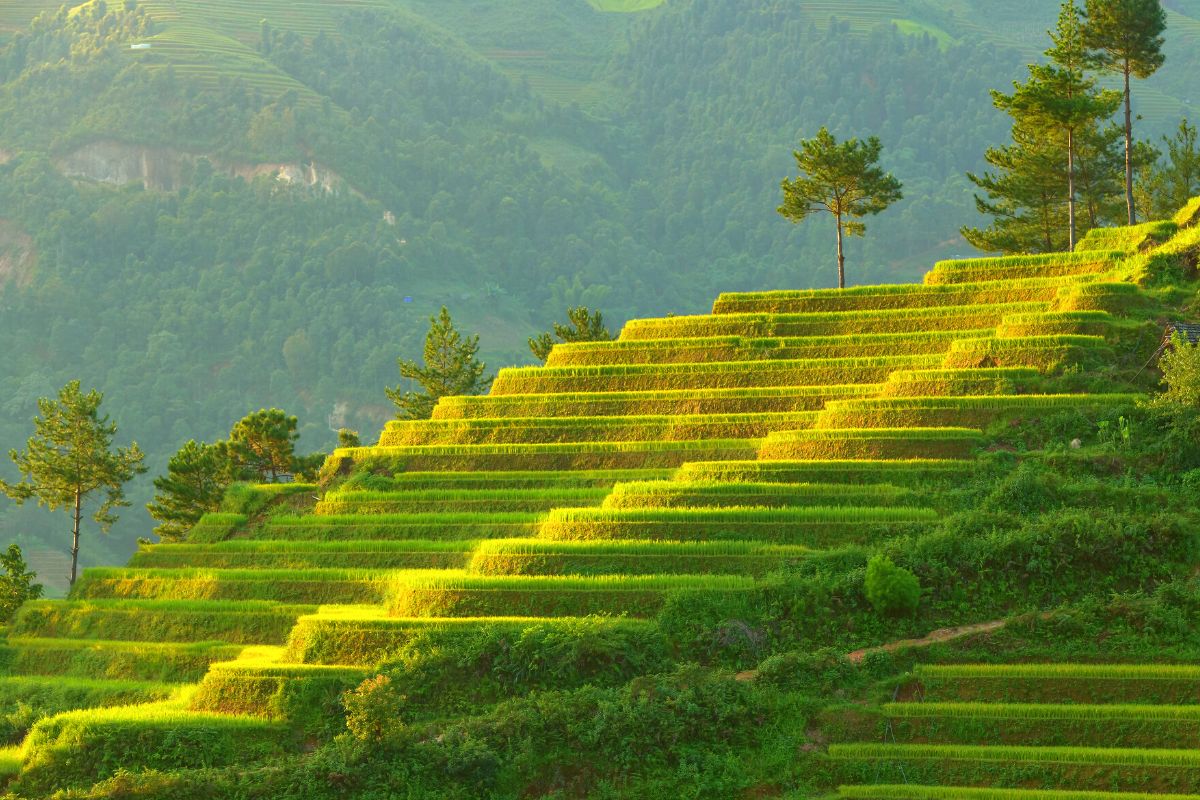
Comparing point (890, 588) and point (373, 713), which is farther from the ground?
point (890, 588)

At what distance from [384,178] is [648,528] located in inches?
4596

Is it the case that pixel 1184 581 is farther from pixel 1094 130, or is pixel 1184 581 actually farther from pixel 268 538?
pixel 1094 130

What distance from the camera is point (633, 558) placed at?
26578mm

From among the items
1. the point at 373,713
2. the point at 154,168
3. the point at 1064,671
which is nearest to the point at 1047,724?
the point at 1064,671

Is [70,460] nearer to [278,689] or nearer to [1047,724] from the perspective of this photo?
[278,689]

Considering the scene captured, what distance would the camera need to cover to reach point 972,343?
32.8 m

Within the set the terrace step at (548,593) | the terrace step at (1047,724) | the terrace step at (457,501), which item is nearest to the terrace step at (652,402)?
the terrace step at (457,501)

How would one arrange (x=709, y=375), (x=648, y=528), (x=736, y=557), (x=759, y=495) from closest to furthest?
(x=736, y=557)
(x=648, y=528)
(x=759, y=495)
(x=709, y=375)

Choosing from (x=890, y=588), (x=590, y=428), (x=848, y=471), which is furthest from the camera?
(x=590, y=428)

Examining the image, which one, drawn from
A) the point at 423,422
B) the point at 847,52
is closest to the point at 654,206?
the point at 847,52

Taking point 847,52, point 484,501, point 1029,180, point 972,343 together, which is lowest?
point 484,501

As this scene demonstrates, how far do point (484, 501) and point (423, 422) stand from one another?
549 cm

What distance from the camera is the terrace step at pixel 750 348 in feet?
116

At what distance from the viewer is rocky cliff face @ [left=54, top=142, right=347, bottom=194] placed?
440 feet
